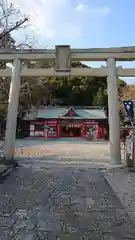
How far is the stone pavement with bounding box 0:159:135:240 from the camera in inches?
167

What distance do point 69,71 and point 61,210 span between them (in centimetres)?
805

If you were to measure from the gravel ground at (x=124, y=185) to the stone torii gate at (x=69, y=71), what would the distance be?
1.95 metres

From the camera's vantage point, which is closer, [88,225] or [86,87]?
[88,225]

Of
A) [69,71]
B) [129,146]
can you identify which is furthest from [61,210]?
[69,71]

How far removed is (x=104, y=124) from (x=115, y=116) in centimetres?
2548

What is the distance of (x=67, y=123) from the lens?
125ft

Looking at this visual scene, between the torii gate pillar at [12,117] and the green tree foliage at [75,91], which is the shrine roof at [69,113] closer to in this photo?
the green tree foliage at [75,91]

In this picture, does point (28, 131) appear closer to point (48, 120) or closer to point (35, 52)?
point (48, 120)

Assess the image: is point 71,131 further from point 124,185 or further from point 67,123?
point 124,185

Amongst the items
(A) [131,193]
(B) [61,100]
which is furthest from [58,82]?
(A) [131,193]

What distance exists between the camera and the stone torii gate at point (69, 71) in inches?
479

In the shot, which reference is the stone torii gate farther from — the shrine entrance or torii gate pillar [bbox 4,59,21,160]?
the shrine entrance

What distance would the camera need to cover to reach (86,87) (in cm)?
4503

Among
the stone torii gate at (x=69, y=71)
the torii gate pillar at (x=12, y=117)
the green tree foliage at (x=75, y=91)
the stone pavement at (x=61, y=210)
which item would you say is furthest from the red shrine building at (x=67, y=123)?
the stone pavement at (x=61, y=210)
